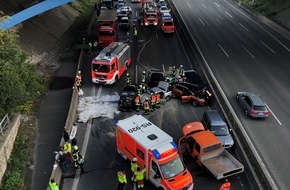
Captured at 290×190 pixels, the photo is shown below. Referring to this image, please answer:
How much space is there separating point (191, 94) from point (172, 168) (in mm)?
10690

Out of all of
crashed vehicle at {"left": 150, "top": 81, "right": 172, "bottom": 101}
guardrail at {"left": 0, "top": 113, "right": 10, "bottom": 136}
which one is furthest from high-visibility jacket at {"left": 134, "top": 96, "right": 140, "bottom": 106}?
guardrail at {"left": 0, "top": 113, "right": 10, "bottom": 136}

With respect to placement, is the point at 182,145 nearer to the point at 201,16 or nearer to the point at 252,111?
the point at 252,111

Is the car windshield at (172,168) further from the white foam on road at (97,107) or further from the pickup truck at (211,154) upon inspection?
the white foam on road at (97,107)

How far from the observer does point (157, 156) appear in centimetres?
1761

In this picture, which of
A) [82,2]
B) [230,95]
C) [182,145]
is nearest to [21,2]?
[82,2]

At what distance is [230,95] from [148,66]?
9.28 meters

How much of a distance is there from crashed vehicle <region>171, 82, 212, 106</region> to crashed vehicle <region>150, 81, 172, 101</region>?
0.60 m

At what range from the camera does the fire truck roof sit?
18312mm

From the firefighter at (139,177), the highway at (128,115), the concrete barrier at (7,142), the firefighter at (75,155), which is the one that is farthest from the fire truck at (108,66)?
the firefighter at (139,177)

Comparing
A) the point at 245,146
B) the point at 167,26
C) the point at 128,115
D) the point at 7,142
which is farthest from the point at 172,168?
the point at 167,26

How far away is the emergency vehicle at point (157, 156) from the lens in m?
17.6

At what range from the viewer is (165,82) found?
28734mm

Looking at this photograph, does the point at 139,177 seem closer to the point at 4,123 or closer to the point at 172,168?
the point at 172,168

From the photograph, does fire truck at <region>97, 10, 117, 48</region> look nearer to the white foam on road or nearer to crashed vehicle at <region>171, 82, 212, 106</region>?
the white foam on road
